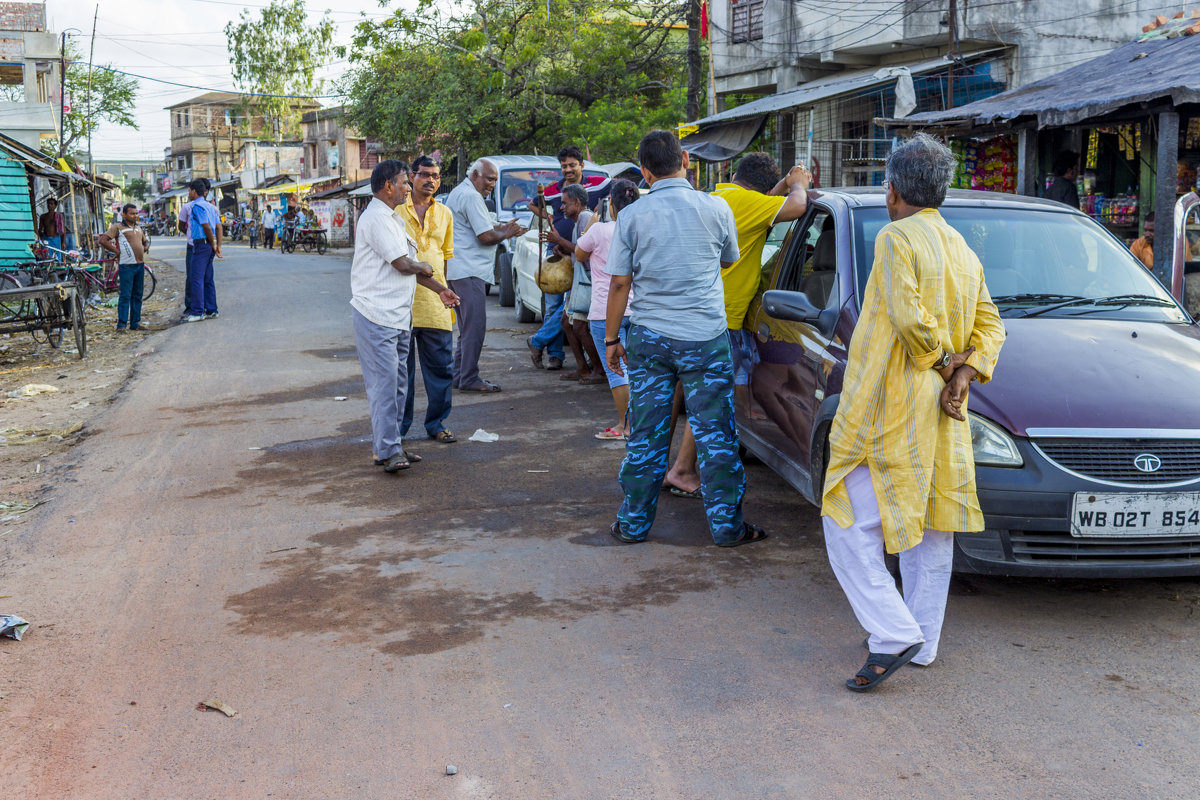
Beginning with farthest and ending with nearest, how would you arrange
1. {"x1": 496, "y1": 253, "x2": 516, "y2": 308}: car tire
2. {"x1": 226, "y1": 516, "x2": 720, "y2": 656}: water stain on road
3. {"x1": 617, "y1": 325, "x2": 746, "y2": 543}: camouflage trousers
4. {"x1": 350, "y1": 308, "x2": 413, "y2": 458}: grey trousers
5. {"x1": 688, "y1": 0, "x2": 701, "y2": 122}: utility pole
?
{"x1": 688, "y1": 0, "x2": 701, "y2": 122}: utility pole < {"x1": 496, "y1": 253, "x2": 516, "y2": 308}: car tire < {"x1": 350, "y1": 308, "x2": 413, "y2": 458}: grey trousers < {"x1": 617, "y1": 325, "x2": 746, "y2": 543}: camouflage trousers < {"x1": 226, "y1": 516, "x2": 720, "y2": 656}: water stain on road

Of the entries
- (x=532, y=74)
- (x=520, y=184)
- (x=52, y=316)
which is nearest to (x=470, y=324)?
(x=52, y=316)

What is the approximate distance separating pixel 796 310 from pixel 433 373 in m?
3.23

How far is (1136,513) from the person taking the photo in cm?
376

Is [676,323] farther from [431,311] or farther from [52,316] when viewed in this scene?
[52,316]

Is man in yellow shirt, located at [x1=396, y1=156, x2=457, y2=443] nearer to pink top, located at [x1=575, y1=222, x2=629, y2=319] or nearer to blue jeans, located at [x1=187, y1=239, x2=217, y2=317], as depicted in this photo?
pink top, located at [x1=575, y1=222, x2=629, y2=319]

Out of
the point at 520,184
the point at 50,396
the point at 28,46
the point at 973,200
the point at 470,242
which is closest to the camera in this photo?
the point at 973,200

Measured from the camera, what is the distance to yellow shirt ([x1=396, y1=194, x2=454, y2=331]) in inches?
277

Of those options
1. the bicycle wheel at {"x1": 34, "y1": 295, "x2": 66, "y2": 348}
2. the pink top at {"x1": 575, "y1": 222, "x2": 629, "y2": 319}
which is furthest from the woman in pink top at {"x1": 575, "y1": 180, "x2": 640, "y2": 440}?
the bicycle wheel at {"x1": 34, "y1": 295, "x2": 66, "y2": 348}

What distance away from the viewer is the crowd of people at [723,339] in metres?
3.35

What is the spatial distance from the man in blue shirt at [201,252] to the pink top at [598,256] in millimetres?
8206

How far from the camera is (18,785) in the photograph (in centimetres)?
300

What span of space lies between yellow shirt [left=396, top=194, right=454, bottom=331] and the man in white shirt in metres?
0.42

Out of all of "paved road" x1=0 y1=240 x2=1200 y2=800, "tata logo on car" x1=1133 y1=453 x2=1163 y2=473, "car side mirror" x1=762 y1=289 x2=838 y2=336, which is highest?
"car side mirror" x1=762 y1=289 x2=838 y2=336

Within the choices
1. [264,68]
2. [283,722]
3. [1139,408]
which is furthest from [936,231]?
[264,68]
